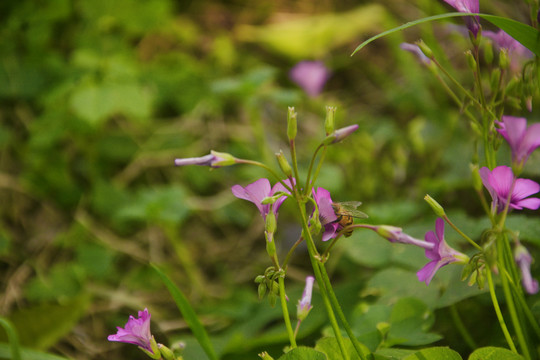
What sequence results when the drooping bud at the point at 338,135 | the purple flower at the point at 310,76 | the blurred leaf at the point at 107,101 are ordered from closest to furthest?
the drooping bud at the point at 338,135 → the blurred leaf at the point at 107,101 → the purple flower at the point at 310,76

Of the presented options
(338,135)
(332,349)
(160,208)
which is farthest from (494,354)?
(160,208)

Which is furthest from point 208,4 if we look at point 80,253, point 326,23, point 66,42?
point 80,253

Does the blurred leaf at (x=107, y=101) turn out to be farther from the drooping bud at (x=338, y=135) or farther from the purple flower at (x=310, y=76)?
the drooping bud at (x=338, y=135)

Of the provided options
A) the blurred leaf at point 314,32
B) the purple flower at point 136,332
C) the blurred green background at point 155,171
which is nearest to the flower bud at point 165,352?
the purple flower at point 136,332

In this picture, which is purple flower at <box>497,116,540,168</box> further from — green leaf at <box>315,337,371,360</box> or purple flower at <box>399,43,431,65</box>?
green leaf at <box>315,337,371,360</box>

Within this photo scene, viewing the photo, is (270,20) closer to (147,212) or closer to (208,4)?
(208,4)

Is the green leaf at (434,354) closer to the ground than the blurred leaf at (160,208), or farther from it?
farther from it
